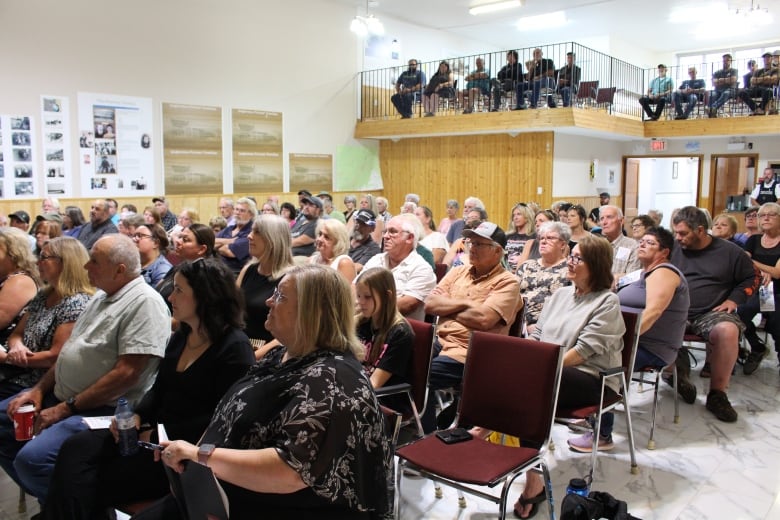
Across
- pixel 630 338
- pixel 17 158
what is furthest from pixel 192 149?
pixel 630 338

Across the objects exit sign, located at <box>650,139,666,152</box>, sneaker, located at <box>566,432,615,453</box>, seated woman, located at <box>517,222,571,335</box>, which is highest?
exit sign, located at <box>650,139,666,152</box>

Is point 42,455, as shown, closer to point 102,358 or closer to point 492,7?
point 102,358

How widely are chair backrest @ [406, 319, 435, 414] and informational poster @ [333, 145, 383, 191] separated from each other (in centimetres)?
1186

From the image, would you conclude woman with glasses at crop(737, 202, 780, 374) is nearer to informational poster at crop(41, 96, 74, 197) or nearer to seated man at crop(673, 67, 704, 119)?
seated man at crop(673, 67, 704, 119)

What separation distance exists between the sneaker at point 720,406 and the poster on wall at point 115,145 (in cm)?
977

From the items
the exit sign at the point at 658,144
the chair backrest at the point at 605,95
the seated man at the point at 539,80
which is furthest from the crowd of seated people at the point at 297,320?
the exit sign at the point at 658,144

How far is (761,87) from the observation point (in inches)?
476

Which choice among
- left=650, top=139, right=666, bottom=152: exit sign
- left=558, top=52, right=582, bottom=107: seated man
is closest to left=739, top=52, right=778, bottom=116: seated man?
left=650, top=139, right=666, bottom=152: exit sign

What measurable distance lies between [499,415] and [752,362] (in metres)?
3.23

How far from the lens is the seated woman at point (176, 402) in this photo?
206cm

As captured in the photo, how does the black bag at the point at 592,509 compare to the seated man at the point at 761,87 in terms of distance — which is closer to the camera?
the black bag at the point at 592,509

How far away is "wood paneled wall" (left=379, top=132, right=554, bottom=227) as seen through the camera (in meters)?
12.9

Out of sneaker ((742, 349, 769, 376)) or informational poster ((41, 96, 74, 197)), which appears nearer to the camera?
sneaker ((742, 349, 769, 376))

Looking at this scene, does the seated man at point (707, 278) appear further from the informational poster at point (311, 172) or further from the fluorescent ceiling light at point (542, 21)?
the fluorescent ceiling light at point (542, 21)
